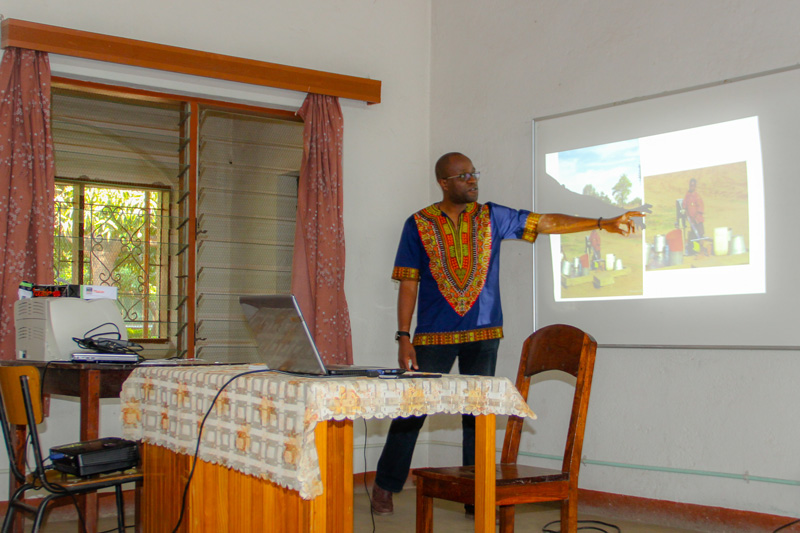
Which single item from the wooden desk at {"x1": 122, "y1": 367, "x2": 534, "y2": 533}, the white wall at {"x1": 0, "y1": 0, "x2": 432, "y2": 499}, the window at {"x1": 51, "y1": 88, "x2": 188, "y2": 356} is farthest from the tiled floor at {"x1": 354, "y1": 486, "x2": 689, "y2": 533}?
the window at {"x1": 51, "y1": 88, "x2": 188, "y2": 356}

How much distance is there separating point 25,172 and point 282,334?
2295 mm

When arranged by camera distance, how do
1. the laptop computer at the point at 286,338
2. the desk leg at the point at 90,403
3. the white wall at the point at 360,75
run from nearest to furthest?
the laptop computer at the point at 286,338 → the desk leg at the point at 90,403 → the white wall at the point at 360,75

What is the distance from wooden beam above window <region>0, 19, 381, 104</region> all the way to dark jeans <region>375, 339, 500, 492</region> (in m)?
1.68

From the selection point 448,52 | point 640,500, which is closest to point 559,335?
point 640,500

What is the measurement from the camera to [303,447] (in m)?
1.74

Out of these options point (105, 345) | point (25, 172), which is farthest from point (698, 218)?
point (25, 172)

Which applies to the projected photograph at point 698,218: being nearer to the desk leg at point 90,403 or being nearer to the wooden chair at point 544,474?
the wooden chair at point 544,474

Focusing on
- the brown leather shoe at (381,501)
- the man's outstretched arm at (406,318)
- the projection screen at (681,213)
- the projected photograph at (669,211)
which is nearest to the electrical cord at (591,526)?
the brown leather shoe at (381,501)

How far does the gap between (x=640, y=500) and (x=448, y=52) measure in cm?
286

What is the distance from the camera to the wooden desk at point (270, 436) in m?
1.78

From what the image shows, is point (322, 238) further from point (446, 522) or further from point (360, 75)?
point (446, 522)

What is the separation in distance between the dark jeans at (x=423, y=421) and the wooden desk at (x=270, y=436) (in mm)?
1313

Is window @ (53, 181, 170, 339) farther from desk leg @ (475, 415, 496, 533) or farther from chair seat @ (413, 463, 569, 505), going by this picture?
desk leg @ (475, 415, 496, 533)

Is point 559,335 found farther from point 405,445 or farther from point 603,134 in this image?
point 603,134
